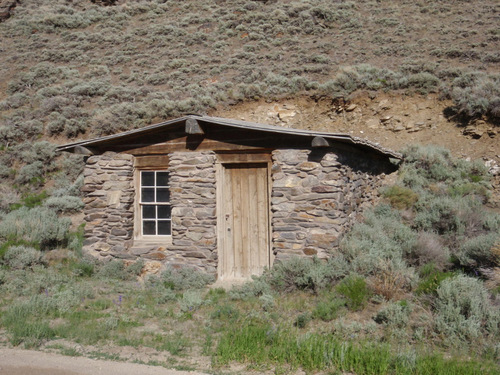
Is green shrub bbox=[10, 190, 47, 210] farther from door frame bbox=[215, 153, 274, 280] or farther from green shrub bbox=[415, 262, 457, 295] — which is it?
green shrub bbox=[415, 262, 457, 295]

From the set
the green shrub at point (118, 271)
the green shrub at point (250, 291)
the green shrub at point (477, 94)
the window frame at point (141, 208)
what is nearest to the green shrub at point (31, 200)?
the window frame at point (141, 208)

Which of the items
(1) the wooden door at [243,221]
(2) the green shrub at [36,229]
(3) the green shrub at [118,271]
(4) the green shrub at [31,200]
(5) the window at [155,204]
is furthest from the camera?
(4) the green shrub at [31,200]

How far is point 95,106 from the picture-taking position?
19312mm

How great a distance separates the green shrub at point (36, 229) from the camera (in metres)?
9.92

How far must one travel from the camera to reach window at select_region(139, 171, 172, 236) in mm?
9508

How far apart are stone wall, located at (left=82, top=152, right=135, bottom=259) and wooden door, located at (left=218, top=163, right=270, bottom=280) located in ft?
6.79

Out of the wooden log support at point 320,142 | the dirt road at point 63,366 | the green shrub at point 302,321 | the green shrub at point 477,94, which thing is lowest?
the dirt road at point 63,366

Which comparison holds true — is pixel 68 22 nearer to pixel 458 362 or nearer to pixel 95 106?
pixel 95 106

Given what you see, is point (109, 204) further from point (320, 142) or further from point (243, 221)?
point (320, 142)

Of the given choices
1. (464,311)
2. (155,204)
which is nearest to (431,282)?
(464,311)

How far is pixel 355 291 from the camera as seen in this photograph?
6.61m

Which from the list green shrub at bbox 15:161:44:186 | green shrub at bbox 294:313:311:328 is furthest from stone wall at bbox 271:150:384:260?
green shrub at bbox 15:161:44:186

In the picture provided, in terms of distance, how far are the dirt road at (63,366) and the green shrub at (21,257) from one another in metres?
3.95

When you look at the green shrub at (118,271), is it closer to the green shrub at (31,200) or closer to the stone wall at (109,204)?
the stone wall at (109,204)
